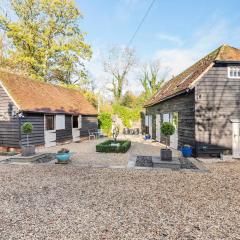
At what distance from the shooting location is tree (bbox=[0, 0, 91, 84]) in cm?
2659

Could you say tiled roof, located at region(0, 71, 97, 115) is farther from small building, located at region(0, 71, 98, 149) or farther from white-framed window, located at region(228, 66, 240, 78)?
white-framed window, located at region(228, 66, 240, 78)

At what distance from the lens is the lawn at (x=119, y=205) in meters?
4.32

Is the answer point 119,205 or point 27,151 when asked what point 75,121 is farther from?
point 119,205

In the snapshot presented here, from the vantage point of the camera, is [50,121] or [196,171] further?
[50,121]

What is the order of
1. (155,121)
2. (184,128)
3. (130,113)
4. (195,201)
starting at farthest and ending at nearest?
(130,113), (155,121), (184,128), (195,201)

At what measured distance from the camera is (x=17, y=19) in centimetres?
2722

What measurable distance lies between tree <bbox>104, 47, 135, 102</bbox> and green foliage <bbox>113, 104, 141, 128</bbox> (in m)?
10.4

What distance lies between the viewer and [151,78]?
42969 mm

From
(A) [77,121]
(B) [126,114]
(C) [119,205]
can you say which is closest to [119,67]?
(B) [126,114]

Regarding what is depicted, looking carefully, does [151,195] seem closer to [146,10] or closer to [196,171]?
[196,171]

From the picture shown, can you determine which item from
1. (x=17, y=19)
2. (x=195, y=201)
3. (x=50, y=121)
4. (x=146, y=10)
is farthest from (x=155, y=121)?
(x=17, y=19)

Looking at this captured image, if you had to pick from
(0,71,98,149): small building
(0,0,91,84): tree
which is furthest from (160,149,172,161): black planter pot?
(0,0,91,84): tree

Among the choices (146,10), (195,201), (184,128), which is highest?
(146,10)

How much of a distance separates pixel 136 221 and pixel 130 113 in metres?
25.1
